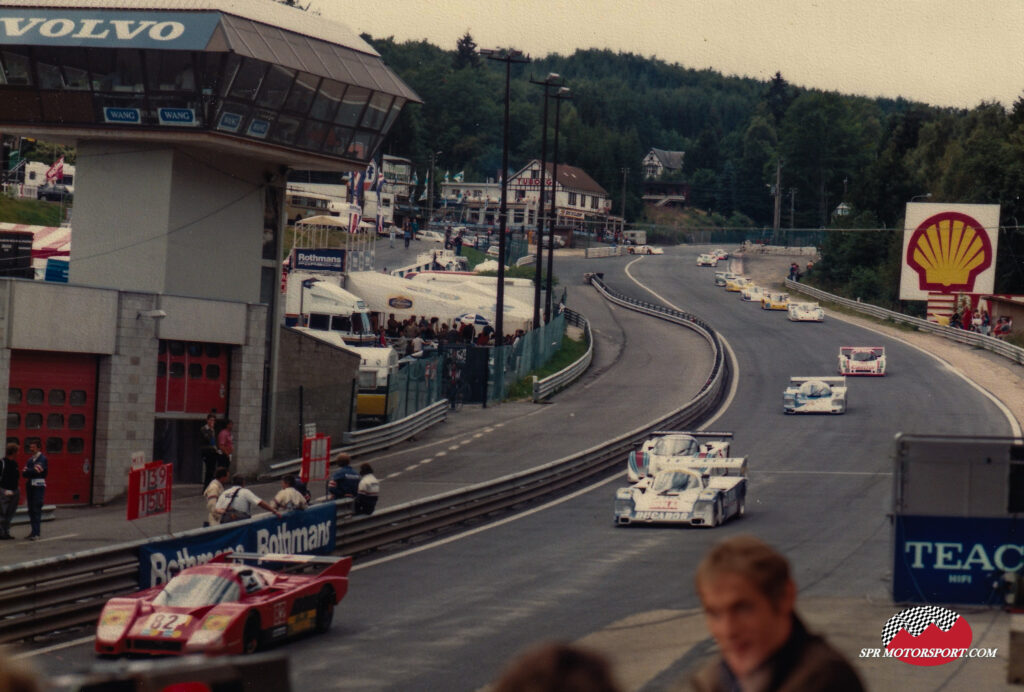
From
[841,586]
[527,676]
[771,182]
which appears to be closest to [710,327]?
[841,586]

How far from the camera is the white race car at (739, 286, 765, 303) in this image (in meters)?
86.6

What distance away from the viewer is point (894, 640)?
14.4 meters

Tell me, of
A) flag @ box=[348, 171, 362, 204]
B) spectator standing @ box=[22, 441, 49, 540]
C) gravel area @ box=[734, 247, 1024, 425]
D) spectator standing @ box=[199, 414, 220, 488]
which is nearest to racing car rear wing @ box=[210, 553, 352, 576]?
spectator standing @ box=[22, 441, 49, 540]

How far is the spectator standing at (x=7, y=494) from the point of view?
23172mm

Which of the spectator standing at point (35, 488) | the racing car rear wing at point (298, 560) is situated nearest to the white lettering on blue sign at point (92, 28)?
the spectator standing at point (35, 488)

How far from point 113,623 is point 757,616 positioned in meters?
12.7

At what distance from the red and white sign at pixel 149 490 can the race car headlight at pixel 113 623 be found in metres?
6.42

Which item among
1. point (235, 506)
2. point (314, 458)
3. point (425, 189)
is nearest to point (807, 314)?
point (314, 458)

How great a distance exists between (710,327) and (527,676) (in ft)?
220

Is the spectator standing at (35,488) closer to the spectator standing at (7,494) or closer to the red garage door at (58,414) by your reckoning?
the spectator standing at (7,494)

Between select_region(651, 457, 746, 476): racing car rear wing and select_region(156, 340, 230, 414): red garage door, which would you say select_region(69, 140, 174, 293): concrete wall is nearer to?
select_region(156, 340, 230, 414): red garage door

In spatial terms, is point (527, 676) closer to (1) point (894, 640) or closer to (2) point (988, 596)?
(1) point (894, 640)

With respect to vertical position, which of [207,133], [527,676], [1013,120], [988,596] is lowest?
[988,596]

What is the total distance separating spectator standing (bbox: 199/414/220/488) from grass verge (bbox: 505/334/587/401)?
62.3 ft
